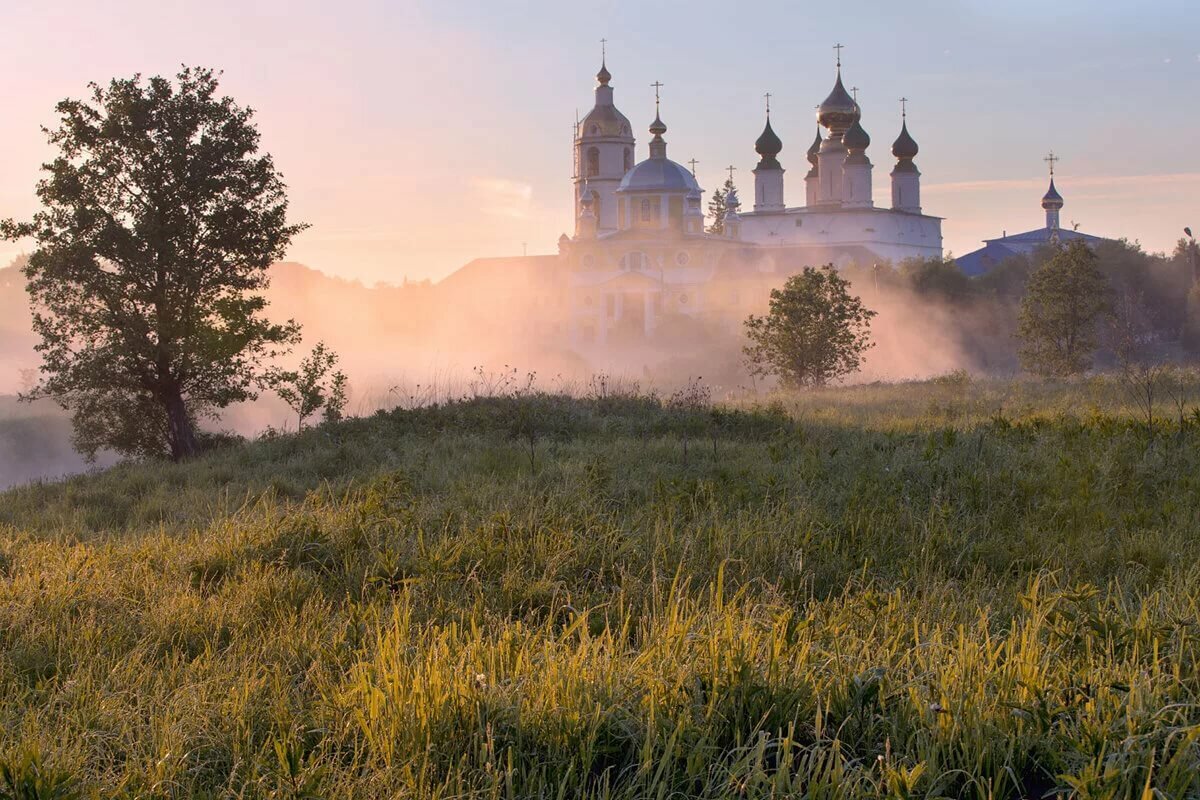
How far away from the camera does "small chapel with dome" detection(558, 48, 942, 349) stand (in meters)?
73.1

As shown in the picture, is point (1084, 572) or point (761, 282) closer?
point (1084, 572)

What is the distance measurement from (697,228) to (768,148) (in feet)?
30.6

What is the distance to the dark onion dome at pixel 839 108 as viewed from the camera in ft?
244

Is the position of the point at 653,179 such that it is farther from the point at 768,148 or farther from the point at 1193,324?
the point at 1193,324

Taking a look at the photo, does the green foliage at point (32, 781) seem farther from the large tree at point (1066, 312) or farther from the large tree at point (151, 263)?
the large tree at point (1066, 312)

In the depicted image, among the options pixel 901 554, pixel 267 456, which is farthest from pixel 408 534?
pixel 267 456

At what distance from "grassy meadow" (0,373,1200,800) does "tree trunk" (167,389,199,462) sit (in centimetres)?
732

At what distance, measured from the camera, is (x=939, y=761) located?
2.80 meters

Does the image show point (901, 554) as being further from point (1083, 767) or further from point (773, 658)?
point (1083, 767)

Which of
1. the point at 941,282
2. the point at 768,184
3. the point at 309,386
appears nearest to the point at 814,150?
the point at 768,184

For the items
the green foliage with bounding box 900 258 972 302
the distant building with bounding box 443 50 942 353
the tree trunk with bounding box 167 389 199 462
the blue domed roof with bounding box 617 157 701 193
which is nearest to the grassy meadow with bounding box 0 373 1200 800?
the tree trunk with bounding box 167 389 199 462

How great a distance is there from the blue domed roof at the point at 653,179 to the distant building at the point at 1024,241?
66.0 ft

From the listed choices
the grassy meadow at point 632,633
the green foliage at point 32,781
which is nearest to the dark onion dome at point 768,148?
the grassy meadow at point 632,633

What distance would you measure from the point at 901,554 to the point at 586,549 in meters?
1.62
